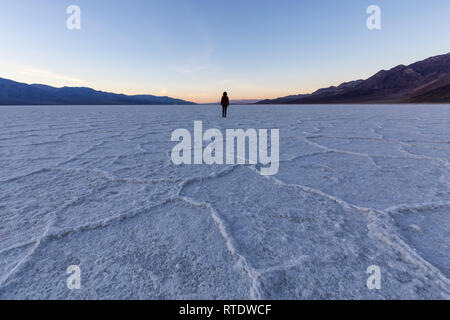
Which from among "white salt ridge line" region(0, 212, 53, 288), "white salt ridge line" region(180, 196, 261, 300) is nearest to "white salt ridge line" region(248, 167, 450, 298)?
"white salt ridge line" region(180, 196, 261, 300)

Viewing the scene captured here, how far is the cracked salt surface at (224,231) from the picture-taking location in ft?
2.24

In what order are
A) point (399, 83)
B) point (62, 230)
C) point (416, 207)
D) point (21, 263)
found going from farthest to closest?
point (399, 83) → point (416, 207) → point (62, 230) → point (21, 263)

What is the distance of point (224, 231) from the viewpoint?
96 centimetres

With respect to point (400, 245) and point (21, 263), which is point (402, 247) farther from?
point (21, 263)

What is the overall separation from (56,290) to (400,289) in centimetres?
110

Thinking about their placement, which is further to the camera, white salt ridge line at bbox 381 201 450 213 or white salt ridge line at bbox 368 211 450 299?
white salt ridge line at bbox 381 201 450 213

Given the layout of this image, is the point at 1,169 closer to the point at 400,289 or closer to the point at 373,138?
the point at 400,289

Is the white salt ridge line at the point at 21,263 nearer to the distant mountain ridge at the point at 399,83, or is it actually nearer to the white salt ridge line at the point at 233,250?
the white salt ridge line at the point at 233,250

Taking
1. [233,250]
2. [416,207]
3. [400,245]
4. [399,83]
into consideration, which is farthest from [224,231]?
[399,83]

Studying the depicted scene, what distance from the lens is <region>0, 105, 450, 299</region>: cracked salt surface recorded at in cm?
68

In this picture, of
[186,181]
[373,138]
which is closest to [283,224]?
[186,181]

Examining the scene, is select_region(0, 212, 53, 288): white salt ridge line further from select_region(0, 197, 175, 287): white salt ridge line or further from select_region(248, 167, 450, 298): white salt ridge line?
select_region(248, 167, 450, 298): white salt ridge line
